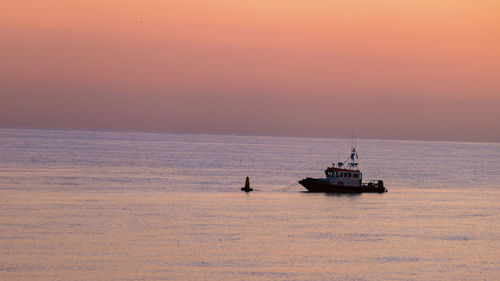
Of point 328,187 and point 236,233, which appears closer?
point 236,233

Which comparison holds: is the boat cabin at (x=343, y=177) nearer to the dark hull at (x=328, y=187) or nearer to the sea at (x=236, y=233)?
the dark hull at (x=328, y=187)

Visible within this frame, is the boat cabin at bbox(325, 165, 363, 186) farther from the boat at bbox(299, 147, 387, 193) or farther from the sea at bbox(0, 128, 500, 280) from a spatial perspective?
the sea at bbox(0, 128, 500, 280)

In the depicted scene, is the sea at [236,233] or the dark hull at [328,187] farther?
the dark hull at [328,187]

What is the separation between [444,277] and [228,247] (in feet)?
47.9

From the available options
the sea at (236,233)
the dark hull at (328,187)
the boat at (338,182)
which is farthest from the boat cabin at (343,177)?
the sea at (236,233)

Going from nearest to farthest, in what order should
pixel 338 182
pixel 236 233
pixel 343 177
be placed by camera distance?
pixel 236 233
pixel 338 182
pixel 343 177

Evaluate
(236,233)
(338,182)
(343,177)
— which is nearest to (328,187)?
(338,182)

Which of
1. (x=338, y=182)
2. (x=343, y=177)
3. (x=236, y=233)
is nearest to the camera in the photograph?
(x=236, y=233)

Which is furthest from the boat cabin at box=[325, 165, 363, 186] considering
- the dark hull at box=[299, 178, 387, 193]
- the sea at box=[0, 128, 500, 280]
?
the sea at box=[0, 128, 500, 280]

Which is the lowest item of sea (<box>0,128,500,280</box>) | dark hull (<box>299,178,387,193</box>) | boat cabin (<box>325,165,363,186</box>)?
sea (<box>0,128,500,280</box>)

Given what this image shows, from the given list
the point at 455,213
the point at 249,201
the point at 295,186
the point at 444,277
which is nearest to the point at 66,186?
the point at 249,201

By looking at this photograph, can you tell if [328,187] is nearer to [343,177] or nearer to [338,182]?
[338,182]

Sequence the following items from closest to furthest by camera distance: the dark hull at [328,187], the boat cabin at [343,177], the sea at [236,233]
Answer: the sea at [236,233], the dark hull at [328,187], the boat cabin at [343,177]

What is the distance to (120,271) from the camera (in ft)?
146
